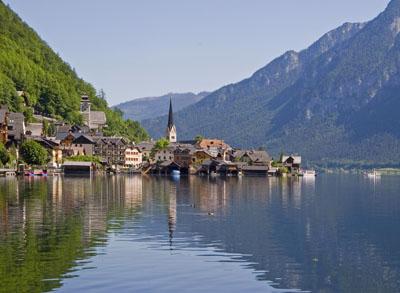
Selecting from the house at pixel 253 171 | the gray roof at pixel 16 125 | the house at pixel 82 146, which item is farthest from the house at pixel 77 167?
the house at pixel 253 171

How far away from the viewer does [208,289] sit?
1518 inches

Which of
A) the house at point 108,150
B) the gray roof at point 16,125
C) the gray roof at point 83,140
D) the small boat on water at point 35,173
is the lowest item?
the small boat on water at point 35,173

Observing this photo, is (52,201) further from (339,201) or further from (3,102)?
(3,102)

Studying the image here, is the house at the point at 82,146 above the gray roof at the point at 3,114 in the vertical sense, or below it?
below

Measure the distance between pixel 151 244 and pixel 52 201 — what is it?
94.9ft

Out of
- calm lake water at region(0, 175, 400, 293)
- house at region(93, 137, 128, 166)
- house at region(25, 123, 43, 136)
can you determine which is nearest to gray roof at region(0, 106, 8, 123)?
house at region(25, 123, 43, 136)

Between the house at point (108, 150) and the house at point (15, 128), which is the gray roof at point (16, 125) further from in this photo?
the house at point (108, 150)

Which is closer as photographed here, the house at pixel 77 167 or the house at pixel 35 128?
the house at pixel 77 167

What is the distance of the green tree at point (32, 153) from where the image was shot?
15500 centimetres

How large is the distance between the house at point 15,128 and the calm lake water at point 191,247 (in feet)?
250

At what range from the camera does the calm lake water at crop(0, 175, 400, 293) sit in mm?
39875

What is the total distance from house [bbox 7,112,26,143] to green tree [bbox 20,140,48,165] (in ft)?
6.16

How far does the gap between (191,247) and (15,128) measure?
11398cm

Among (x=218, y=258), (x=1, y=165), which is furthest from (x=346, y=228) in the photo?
(x=1, y=165)
